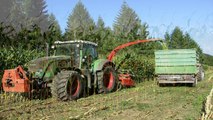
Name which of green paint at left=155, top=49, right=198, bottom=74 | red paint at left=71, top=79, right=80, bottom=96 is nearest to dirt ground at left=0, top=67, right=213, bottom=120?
red paint at left=71, top=79, right=80, bottom=96

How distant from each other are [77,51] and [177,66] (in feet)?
20.8

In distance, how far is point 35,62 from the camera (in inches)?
497

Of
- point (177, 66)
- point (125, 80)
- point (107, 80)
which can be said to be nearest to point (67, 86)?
point (107, 80)

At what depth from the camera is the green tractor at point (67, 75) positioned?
11.8m

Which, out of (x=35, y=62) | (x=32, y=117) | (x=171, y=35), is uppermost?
(x=171, y=35)

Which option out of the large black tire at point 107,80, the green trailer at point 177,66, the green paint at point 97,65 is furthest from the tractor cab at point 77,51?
the green trailer at point 177,66

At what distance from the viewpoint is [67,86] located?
12062 millimetres

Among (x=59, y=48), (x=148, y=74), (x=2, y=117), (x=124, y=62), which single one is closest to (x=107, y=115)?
(x=2, y=117)

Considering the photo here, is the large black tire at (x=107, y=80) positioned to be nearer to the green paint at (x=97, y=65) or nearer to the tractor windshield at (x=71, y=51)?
the green paint at (x=97, y=65)

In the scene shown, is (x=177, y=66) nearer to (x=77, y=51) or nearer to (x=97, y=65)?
(x=97, y=65)

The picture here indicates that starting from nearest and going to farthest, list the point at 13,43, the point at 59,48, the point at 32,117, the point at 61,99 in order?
1. the point at 32,117
2. the point at 61,99
3. the point at 59,48
4. the point at 13,43

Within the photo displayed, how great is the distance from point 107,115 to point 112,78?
646cm

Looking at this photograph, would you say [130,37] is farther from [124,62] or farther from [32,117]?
[32,117]

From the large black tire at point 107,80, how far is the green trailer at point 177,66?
3551 millimetres
